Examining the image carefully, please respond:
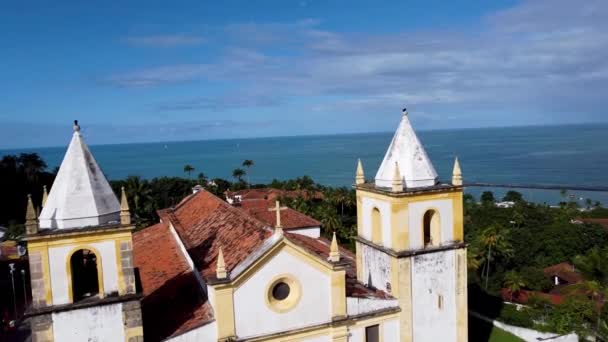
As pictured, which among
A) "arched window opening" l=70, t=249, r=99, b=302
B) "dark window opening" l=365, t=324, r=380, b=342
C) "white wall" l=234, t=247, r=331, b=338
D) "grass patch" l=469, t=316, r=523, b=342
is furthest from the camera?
"grass patch" l=469, t=316, r=523, b=342

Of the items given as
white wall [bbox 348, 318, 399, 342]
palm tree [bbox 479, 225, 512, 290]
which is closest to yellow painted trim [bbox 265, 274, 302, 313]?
white wall [bbox 348, 318, 399, 342]

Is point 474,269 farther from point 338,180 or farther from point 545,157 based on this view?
point 545,157


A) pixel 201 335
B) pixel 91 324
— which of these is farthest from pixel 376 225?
pixel 91 324

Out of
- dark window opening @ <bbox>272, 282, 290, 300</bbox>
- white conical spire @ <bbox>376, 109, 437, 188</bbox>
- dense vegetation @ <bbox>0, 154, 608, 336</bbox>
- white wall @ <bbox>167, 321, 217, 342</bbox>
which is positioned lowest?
dense vegetation @ <bbox>0, 154, 608, 336</bbox>

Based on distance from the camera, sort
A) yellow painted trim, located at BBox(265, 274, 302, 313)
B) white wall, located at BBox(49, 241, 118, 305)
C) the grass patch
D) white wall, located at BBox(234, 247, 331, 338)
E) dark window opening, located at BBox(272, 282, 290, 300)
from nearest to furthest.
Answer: white wall, located at BBox(49, 241, 118, 305), white wall, located at BBox(234, 247, 331, 338), yellow painted trim, located at BBox(265, 274, 302, 313), dark window opening, located at BBox(272, 282, 290, 300), the grass patch

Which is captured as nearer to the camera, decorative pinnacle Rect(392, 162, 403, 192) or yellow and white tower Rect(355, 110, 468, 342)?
decorative pinnacle Rect(392, 162, 403, 192)

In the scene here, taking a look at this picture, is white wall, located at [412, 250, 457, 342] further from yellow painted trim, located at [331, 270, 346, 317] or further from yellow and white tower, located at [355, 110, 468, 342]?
yellow painted trim, located at [331, 270, 346, 317]

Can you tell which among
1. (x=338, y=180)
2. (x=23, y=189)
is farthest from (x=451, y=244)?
(x=338, y=180)

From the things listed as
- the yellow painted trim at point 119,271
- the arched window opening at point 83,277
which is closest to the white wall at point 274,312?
the yellow painted trim at point 119,271
